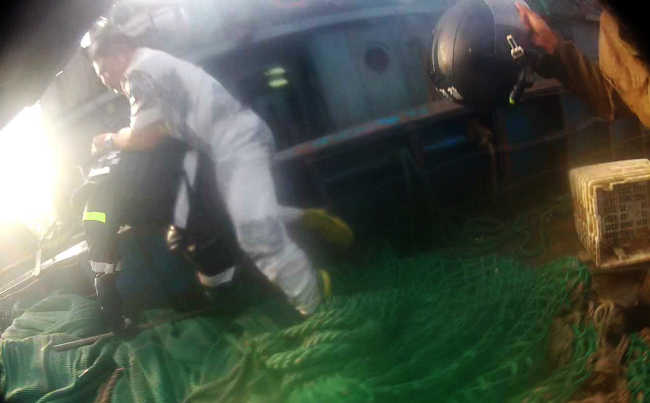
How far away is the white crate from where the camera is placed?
6.09 ft

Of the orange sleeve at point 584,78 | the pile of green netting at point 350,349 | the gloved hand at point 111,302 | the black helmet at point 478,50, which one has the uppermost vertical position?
the black helmet at point 478,50

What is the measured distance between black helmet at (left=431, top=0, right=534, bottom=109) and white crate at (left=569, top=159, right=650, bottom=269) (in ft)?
1.83

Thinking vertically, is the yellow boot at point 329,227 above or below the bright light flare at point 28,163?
below

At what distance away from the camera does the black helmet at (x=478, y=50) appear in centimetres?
169

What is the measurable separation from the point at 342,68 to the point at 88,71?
92cm

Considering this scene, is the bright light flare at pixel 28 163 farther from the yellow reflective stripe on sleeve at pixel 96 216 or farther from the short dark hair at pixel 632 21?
the short dark hair at pixel 632 21

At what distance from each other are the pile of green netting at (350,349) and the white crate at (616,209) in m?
0.18

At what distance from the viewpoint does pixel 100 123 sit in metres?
1.57

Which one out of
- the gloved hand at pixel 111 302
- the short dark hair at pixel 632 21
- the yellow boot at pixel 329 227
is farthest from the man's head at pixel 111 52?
the short dark hair at pixel 632 21

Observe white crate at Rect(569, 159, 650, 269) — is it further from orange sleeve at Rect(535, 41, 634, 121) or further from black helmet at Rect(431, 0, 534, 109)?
black helmet at Rect(431, 0, 534, 109)

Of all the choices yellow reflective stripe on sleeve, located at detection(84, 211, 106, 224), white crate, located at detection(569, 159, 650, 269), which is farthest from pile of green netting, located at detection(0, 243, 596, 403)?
yellow reflective stripe on sleeve, located at detection(84, 211, 106, 224)

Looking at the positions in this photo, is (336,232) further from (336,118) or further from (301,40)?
(301,40)

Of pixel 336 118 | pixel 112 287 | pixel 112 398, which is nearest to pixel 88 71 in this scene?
pixel 112 287

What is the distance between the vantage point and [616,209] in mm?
1901
